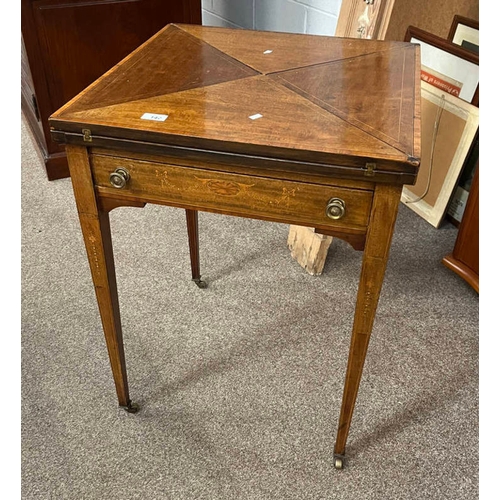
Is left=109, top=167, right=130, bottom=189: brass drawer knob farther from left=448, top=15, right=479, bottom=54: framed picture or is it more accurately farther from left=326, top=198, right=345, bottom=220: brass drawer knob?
left=448, top=15, right=479, bottom=54: framed picture

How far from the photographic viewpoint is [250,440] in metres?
1.31

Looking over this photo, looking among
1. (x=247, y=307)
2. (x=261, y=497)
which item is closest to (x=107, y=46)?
(x=247, y=307)

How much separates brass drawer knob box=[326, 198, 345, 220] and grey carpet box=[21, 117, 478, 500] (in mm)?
637

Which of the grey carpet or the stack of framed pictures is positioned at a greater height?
the stack of framed pictures

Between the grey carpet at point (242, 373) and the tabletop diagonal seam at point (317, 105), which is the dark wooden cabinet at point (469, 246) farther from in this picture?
the tabletop diagonal seam at point (317, 105)

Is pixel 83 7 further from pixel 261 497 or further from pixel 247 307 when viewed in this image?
pixel 261 497

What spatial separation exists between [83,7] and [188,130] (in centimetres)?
142

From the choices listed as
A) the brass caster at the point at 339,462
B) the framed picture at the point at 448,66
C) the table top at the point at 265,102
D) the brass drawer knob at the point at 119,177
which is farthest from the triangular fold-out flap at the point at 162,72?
the framed picture at the point at 448,66

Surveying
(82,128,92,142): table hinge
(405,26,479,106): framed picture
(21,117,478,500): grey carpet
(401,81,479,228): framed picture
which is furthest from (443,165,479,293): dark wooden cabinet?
(82,128,92,142): table hinge

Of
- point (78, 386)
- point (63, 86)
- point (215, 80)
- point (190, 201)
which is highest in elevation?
point (215, 80)

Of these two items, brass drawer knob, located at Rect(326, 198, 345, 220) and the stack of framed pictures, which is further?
the stack of framed pictures

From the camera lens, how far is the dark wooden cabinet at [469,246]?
5.45 feet

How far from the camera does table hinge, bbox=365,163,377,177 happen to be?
85cm

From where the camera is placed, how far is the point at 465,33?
72.8 inches
